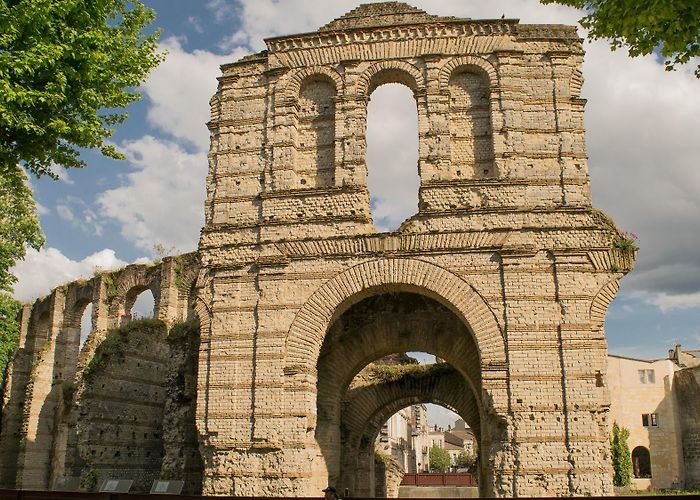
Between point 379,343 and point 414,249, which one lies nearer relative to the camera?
point 414,249

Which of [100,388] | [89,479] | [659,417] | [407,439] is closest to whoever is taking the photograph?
[89,479]

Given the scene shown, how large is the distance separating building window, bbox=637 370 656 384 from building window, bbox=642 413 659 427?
4.89ft

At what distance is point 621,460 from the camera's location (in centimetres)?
2906

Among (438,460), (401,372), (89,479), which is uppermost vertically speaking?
(401,372)

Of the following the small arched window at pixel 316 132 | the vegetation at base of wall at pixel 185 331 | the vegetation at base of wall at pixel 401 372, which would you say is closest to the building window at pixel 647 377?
the vegetation at base of wall at pixel 401 372

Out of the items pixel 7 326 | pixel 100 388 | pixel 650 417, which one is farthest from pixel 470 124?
pixel 650 417

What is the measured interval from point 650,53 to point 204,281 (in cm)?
889

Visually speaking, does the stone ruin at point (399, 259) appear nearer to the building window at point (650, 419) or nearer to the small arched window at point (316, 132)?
the small arched window at point (316, 132)

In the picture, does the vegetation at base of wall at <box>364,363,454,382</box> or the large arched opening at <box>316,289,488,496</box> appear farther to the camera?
the vegetation at base of wall at <box>364,363,454,382</box>

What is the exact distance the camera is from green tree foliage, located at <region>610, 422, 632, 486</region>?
28719 mm

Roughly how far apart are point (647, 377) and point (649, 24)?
27.1 meters

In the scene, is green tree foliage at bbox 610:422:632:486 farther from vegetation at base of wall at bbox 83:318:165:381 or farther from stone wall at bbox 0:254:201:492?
vegetation at base of wall at bbox 83:318:165:381

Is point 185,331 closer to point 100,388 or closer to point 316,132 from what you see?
point 100,388

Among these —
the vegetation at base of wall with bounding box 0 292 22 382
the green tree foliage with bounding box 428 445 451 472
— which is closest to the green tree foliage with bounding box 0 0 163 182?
the vegetation at base of wall with bounding box 0 292 22 382
